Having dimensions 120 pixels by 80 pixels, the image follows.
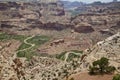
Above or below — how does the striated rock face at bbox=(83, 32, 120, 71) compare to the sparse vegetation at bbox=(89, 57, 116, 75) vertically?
below

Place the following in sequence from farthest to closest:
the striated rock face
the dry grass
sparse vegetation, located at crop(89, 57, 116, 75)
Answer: the striated rock face → sparse vegetation, located at crop(89, 57, 116, 75) → the dry grass

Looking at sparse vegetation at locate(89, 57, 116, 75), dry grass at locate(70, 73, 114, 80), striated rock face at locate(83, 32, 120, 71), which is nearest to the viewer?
dry grass at locate(70, 73, 114, 80)

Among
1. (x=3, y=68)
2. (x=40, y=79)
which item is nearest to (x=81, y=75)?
(x=3, y=68)

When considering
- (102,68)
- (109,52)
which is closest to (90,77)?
(102,68)

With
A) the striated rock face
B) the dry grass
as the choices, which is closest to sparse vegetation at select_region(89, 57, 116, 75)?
the dry grass

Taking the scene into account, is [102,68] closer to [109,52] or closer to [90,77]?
[90,77]

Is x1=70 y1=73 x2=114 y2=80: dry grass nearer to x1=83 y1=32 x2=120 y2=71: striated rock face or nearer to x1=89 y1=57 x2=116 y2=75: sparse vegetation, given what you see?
x1=89 y1=57 x2=116 y2=75: sparse vegetation

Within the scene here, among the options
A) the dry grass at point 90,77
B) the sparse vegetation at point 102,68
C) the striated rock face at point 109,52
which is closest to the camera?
the dry grass at point 90,77

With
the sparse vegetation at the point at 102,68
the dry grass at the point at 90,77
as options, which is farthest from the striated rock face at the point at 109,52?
the dry grass at the point at 90,77

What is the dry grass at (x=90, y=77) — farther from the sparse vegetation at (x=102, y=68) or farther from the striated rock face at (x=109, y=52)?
the striated rock face at (x=109, y=52)
